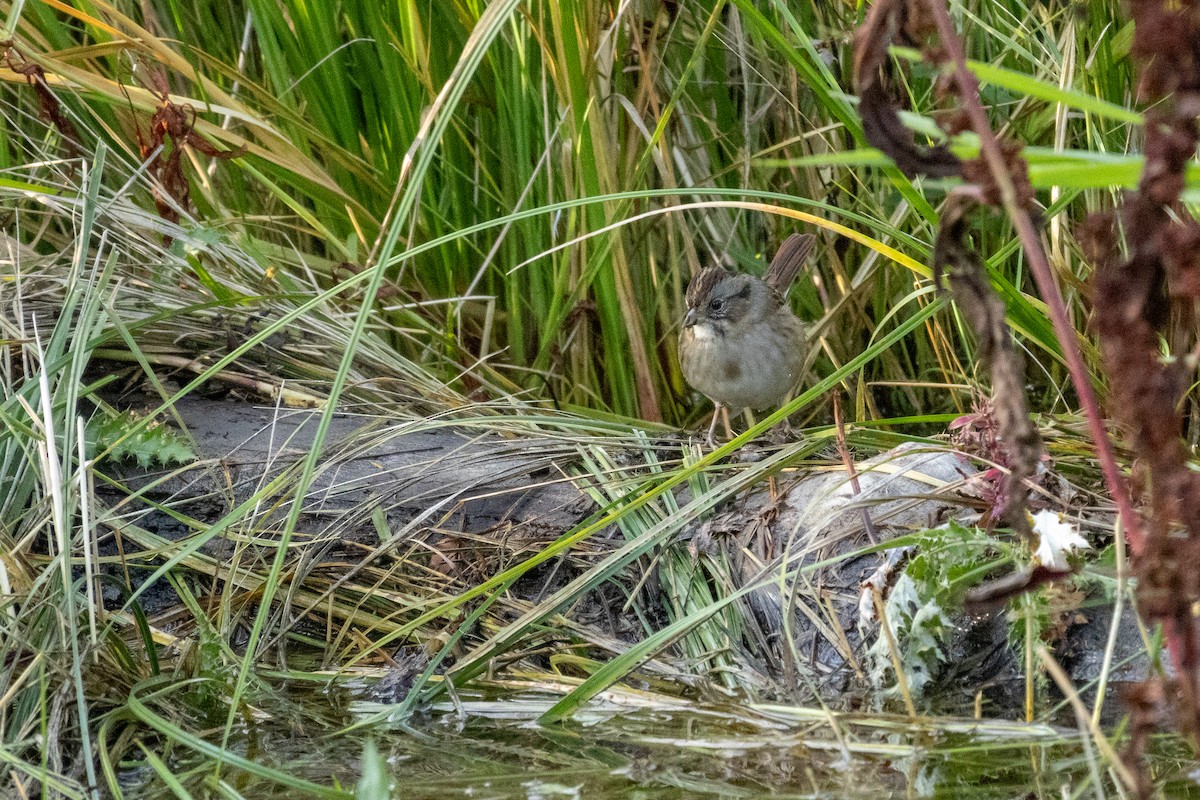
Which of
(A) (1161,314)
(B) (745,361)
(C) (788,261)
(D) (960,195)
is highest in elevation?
(D) (960,195)

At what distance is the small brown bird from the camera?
4000 millimetres

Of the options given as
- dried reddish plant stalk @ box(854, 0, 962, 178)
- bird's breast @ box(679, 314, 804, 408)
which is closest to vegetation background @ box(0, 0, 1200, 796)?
bird's breast @ box(679, 314, 804, 408)

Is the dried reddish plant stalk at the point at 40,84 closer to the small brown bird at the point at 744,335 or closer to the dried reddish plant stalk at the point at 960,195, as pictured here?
the small brown bird at the point at 744,335

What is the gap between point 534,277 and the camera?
3.91m

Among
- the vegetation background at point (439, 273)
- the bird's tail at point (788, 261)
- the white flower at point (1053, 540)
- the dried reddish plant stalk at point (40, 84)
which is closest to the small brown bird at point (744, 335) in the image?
the bird's tail at point (788, 261)

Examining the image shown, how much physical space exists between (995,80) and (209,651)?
1887 mm

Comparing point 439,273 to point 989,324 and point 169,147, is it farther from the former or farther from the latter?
point 989,324

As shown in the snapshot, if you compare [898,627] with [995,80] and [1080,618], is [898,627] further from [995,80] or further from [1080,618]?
[995,80]

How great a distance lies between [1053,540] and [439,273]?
236 cm

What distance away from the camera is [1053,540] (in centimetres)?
225

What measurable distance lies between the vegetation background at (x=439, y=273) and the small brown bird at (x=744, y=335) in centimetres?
13

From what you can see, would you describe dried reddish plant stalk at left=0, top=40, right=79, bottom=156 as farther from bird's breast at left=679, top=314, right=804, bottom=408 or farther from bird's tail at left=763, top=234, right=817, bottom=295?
bird's tail at left=763, top=234, right=817, bottom=295

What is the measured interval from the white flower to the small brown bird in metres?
1.68

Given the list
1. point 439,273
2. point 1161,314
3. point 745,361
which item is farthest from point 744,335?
point 1161,314
